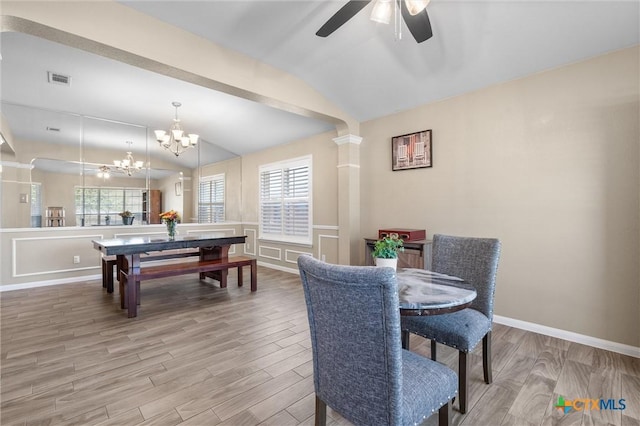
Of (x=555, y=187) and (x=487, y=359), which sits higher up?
(x=555, y=187)

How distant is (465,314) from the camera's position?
6.22 feet

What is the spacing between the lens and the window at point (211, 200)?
6758 mm

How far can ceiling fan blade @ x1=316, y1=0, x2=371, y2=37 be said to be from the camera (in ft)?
5.81

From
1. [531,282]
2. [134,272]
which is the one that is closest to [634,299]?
[531,282]

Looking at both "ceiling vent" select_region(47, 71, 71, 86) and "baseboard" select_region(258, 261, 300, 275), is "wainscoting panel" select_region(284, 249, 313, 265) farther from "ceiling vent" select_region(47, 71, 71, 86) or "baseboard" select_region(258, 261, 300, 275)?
"ceiling vent" select_region(47, 71, 71, 86)

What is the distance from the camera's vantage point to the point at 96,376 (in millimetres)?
2070

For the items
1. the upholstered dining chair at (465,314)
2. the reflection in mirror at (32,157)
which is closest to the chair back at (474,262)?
the upholstered dining chair at (465,314)

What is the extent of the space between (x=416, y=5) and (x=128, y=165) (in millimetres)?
5780

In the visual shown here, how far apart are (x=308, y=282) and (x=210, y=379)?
4.50 feet

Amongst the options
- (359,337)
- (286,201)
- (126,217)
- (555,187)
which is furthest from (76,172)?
(555,187)

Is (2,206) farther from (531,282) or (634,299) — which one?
(634,299)

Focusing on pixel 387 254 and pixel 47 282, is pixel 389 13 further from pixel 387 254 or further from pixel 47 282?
pixel 47 282

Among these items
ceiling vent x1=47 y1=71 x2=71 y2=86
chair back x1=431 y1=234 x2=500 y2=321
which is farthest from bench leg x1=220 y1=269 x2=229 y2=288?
ceiling vent x1=47 y1=71 x2=71 y2=86

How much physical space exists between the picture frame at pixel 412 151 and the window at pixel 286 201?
5.87 ft
